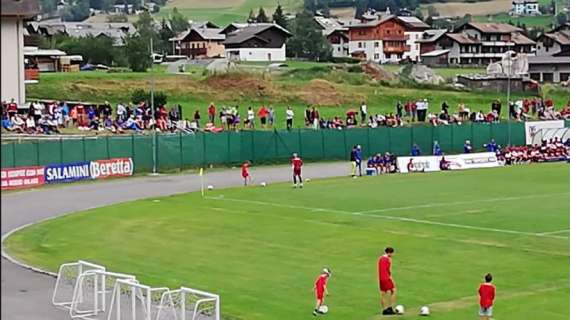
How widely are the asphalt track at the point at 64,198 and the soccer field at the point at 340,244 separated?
1.70 meters

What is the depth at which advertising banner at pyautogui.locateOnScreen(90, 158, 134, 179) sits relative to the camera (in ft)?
187

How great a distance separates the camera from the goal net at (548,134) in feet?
243

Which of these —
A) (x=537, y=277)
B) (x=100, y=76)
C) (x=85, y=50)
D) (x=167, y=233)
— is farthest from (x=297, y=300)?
(x=85, y=50)

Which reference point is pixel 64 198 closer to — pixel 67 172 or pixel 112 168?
pixel 67 172

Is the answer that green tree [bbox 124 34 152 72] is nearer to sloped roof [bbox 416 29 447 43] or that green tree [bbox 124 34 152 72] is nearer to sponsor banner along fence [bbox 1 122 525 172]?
sponsor banner along fence [bbox 1 122 525 172]

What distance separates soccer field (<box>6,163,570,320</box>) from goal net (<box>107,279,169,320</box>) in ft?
6.53

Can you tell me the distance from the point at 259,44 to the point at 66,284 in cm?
13179

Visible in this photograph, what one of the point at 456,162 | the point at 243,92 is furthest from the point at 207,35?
the point at 456,162

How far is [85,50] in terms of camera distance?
12838 centimetres

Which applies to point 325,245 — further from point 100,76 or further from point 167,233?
point 100,76

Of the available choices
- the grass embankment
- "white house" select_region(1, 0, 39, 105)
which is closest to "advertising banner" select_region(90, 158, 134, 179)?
"white house" select_region(1, 0, 39, 105)

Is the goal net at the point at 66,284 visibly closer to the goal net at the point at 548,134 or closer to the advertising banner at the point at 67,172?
the advertising banner at the point at 67,172

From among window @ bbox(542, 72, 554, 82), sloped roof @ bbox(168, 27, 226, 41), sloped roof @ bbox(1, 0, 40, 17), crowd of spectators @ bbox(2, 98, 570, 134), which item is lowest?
crowd of spectators @ bbox(2, 98, 570, 134)

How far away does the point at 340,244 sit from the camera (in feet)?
112
